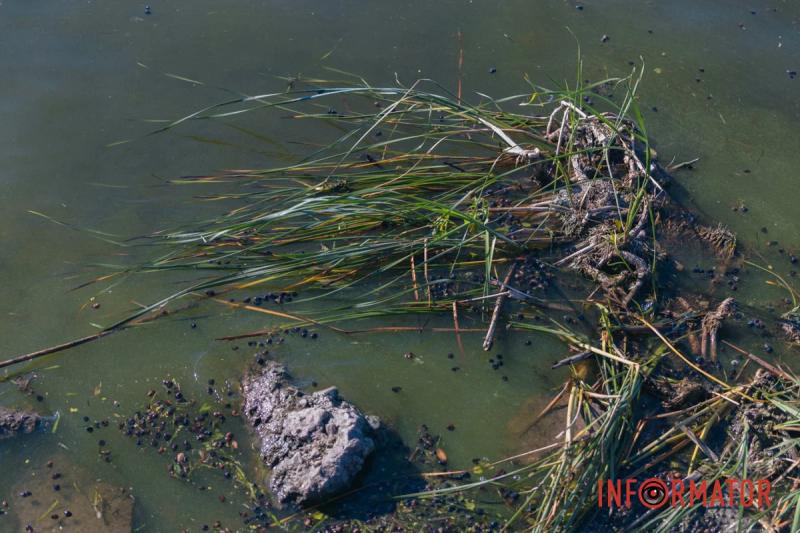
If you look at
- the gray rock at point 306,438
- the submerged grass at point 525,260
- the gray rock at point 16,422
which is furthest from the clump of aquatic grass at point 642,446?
the gray rock at point 16,422

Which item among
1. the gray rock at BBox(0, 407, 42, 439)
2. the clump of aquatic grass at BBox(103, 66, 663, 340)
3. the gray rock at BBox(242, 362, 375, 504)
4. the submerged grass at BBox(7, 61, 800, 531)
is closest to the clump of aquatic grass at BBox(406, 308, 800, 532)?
the submerged grass at BBox(7, 61, 800, 531)

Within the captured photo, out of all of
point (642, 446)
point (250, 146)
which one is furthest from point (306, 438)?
point (250, 146)

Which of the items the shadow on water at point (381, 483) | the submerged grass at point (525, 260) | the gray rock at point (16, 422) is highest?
the submerged grass at point (525, 260)

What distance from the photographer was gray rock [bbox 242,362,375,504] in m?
3.03

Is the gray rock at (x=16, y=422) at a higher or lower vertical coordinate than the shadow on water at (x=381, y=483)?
higher

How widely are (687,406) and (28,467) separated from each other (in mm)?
2931

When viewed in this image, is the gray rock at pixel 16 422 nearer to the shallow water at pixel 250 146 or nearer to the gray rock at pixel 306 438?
the shallow water at pixel 250 146

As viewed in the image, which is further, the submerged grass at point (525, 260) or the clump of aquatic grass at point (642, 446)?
the submerged grass at point (525, 260)

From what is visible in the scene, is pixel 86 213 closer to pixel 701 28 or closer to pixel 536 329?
pixel 536 329

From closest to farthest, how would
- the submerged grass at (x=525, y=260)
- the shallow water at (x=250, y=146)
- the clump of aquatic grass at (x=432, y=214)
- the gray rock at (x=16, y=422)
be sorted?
the submerged grass at (x=525, y=260)
the gray rock at (x=16, y=422)
the shallow water at (x=250, y=146)
the clump of aquatic grass at (x=432, y=214)

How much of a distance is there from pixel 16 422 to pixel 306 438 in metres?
1.31

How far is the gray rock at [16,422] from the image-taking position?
3.27 m

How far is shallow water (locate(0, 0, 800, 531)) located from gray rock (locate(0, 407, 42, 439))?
0.18ft

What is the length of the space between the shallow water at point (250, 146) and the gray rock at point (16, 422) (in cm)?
6
